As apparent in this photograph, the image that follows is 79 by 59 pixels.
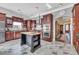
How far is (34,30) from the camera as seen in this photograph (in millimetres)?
2547

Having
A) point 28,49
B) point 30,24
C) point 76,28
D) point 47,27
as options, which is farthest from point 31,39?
point 76,28

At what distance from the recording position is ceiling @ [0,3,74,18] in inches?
97.6

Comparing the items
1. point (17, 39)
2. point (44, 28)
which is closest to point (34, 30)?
point (44, 28)

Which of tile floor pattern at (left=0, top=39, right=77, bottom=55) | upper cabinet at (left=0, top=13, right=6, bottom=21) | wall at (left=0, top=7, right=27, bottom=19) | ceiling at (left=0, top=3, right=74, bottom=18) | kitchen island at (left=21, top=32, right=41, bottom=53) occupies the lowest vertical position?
tile floor pattern at (left=0, top=39, right=77, bottom=55)

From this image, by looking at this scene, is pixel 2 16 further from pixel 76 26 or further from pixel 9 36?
pixel 76 26

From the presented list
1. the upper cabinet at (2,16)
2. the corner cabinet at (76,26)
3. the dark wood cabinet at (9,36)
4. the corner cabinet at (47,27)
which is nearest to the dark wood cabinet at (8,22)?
the upper cabinet at (2,16)

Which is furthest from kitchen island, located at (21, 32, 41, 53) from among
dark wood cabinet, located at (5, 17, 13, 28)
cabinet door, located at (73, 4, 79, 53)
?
cabinet door, located at (73, 4, 79, 53)

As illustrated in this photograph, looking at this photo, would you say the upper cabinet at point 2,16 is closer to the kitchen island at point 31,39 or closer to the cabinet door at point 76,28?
the kitchen island at point 31,39

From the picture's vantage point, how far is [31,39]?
2.54 metres

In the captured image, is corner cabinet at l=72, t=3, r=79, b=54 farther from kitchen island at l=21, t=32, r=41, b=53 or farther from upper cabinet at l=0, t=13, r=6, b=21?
upper cabinet at l=0, t=13, r=6, b=21

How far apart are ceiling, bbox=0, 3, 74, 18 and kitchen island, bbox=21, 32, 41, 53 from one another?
43 cm

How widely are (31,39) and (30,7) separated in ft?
2.40

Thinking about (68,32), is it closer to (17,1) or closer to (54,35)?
(54,35)

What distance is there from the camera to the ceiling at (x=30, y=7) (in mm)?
2479
